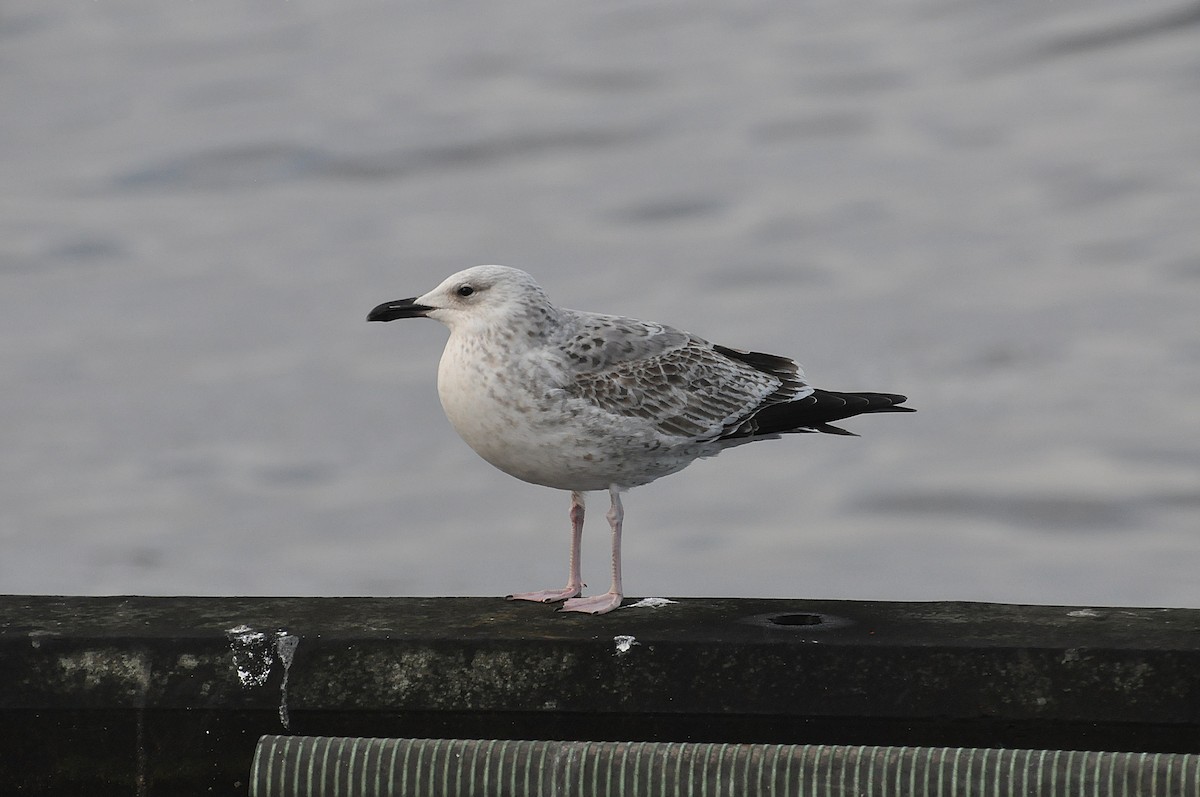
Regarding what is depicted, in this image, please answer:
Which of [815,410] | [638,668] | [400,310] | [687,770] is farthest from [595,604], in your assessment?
[815,410]

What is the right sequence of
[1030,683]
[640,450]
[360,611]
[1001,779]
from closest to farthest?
[1001,779] → [1030,683] → [360,611] → [640,450]

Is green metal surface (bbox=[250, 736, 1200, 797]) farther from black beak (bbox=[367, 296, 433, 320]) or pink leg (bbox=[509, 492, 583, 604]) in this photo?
black beak (bbox=[367, 296, 433, 320])

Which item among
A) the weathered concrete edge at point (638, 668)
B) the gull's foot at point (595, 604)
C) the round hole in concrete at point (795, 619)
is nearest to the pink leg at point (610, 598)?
the gull's foot at point (595, 604)

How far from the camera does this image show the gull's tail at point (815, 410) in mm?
7582

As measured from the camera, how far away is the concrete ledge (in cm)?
594

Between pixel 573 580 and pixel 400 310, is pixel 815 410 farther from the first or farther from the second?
pixel 400 310

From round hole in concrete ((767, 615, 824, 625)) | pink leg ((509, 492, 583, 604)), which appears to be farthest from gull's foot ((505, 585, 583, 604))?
round hole in concrete ((767, 615, 824, 625))

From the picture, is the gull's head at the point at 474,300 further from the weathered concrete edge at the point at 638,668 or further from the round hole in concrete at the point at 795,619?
the round hole in concrete at the point at 795,619

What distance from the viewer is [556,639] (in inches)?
240

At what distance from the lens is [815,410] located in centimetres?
766

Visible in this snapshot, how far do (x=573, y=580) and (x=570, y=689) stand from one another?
1.13m

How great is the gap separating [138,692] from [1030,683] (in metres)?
2.97

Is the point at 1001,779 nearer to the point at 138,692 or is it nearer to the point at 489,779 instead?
the point at 489,779

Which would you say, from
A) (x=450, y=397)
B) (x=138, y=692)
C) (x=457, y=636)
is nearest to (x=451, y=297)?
(x=450, y=397)
